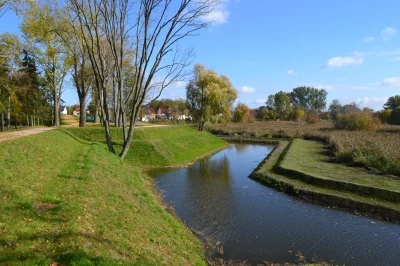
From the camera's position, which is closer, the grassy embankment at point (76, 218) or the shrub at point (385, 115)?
the grassy embankment at point (76, 218)

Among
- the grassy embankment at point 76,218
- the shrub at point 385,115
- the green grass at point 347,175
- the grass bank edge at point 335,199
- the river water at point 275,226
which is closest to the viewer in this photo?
the grassy embankment at point 76,218

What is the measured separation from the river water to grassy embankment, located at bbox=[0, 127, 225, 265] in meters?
1.34

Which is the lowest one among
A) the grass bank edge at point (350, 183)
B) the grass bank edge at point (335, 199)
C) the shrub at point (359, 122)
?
the grass bank edge at point (335, 199)

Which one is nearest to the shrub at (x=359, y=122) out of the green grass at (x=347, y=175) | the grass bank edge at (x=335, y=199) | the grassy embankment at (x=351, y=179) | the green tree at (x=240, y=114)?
the grassy embankment at (x=351, y=179)

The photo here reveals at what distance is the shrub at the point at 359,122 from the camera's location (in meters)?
42.0

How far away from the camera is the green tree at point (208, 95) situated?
48000mm

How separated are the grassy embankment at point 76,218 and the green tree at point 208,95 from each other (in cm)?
3570

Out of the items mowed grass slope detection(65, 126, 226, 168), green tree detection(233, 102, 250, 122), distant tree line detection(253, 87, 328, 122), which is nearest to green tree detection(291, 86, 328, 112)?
distant tree line detection(253, 87, 328, 122)

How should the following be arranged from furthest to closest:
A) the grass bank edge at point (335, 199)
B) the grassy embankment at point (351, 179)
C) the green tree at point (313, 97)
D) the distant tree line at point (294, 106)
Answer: the green tree at point (313, 97), the distant tree line at point (294, 106), the grassy embankment at point (351, 179), the grass bank edge at point (335, 199)

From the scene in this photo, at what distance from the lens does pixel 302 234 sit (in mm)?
10102

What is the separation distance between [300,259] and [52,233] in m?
6.63

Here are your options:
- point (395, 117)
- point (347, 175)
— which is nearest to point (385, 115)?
point (395, 117)

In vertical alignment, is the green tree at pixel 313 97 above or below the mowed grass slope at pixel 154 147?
above

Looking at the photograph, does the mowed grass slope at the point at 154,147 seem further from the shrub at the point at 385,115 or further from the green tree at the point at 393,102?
the green tree at the point at 393,102
